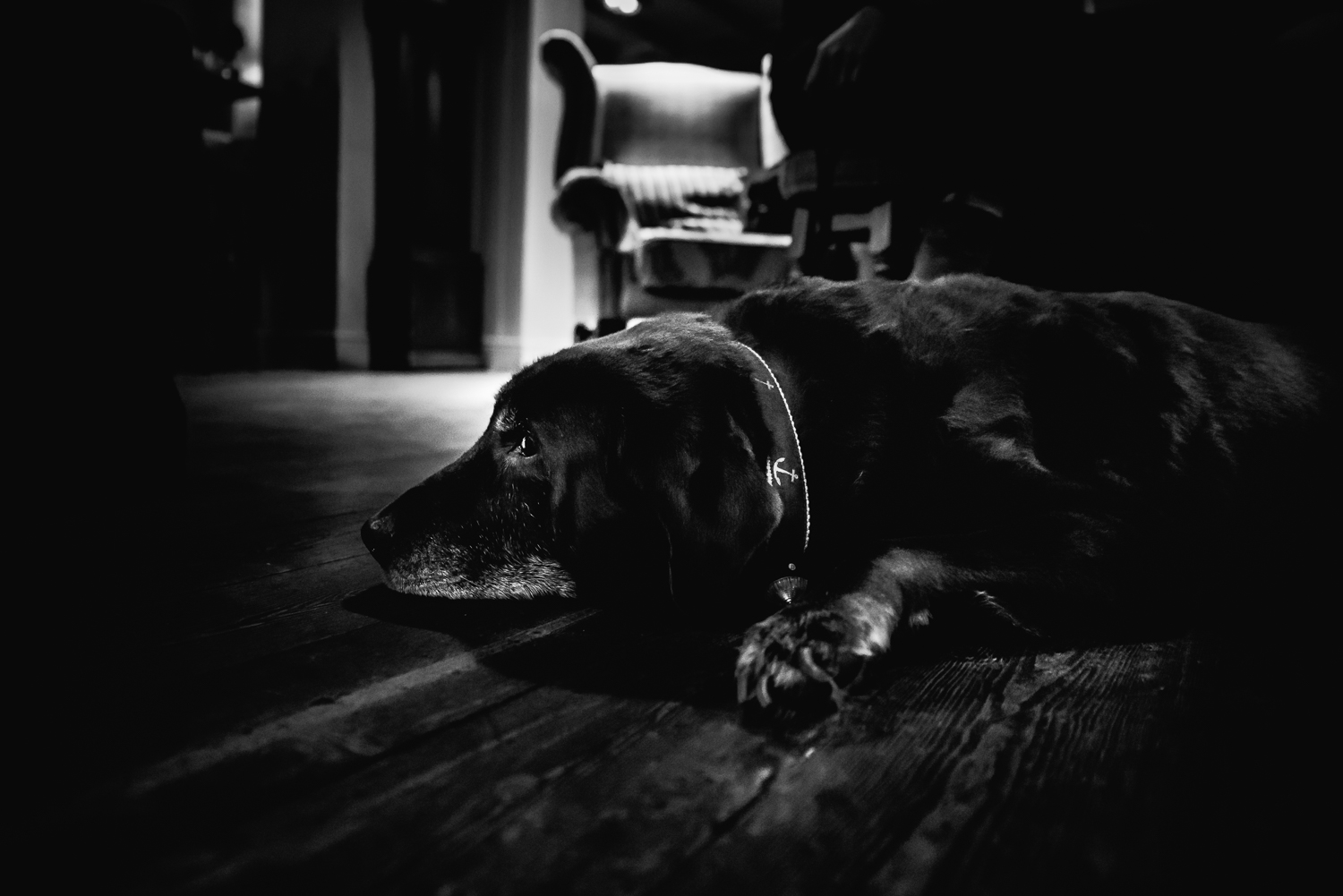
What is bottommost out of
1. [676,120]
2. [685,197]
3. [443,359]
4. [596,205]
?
[443,359]

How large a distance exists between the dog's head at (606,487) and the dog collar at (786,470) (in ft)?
0.07

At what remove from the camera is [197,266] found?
636 cm

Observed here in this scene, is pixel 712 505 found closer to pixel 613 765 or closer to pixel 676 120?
pixel 613 765

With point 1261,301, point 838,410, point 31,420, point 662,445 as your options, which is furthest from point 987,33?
point 31,420

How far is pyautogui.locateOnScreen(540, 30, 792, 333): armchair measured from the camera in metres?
4.59

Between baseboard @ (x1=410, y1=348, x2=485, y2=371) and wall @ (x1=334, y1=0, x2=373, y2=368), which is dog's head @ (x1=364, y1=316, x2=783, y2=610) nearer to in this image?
baseboard @ (x1=410, y1=348, x2=485, y2=371)

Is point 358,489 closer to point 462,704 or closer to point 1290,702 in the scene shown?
point 462,704

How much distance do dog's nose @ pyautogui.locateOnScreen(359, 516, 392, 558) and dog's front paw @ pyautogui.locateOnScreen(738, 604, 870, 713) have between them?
0.66 metres

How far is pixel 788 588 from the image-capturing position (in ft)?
4.32

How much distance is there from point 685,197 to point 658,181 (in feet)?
0.70

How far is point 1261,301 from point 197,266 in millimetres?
6715

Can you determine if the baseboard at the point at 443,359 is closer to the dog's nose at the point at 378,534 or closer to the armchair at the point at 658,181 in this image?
the armchair at the point at 658,181

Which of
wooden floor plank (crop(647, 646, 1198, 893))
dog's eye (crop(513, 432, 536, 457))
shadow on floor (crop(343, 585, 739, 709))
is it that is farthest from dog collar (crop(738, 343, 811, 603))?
dog's eye (crop(513, 432, 536, 457))

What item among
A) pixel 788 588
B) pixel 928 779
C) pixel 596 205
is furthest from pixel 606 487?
pixel 596 205
